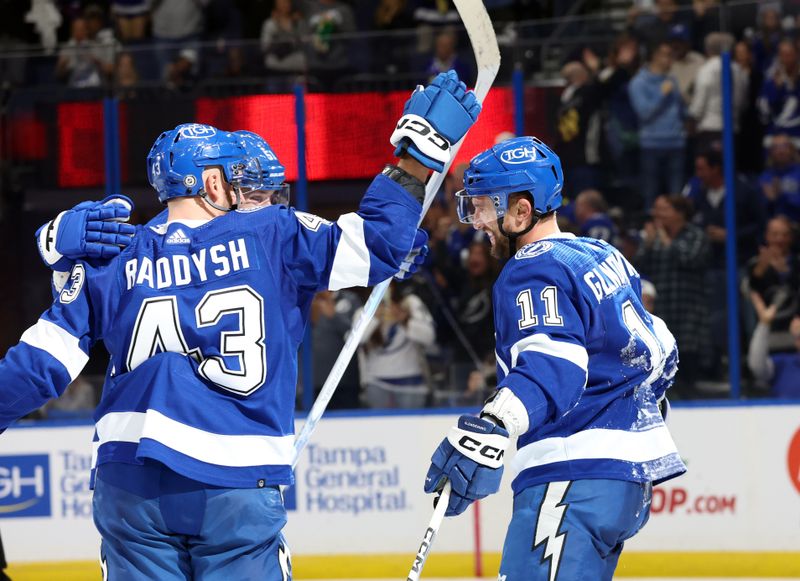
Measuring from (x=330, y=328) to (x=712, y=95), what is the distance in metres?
2.14

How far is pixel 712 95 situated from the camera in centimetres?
661

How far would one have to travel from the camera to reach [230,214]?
297cm

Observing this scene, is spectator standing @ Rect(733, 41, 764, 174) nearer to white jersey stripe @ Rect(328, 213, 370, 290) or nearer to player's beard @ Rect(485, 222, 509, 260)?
player's beard @ Rect(485, 222, 509, 260)

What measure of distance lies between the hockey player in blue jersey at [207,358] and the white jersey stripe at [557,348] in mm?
327

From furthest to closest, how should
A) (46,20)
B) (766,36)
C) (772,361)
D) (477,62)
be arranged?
(46,20) < (766,36) < (772,361) < (477,62)

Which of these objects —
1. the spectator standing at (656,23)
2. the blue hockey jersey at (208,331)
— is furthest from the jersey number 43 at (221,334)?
the spectator standing at (656,23)

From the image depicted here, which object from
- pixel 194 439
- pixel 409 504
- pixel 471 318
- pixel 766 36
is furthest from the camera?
pixel 471 318

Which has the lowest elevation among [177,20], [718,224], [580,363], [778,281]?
[778,281]

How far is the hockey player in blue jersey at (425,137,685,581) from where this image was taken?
2.90 metres

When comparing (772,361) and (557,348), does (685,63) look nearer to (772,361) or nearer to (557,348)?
(772,361)

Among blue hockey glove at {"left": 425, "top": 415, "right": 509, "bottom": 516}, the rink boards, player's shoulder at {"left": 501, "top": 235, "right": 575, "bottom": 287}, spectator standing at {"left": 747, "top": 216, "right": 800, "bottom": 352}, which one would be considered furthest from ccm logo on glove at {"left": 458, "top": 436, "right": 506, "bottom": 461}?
spectator standing at {"left": 747, "top": 216, "right": 800, "bottom": 352}

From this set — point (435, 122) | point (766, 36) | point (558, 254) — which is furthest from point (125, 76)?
point (558, 254)

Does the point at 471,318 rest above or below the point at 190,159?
below

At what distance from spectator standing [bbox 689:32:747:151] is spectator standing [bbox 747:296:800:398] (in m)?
0.80
